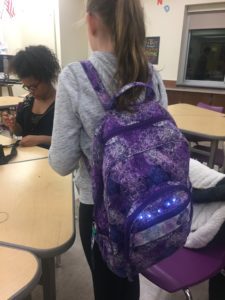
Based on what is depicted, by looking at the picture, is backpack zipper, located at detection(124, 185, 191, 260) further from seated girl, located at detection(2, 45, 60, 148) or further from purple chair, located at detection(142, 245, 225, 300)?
seated girl, located at detection(2, 45, 60, 148)

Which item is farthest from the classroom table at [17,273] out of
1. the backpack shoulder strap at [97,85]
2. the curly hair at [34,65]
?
the curly hair at [34,65]

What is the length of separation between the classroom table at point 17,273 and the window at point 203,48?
436 centimetres

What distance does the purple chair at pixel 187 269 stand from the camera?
3.21 ft

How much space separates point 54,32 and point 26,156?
3.94 meters

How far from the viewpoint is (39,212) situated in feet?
2.83

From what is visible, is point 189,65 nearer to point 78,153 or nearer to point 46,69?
point 46,69

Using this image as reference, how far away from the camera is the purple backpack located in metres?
0.60

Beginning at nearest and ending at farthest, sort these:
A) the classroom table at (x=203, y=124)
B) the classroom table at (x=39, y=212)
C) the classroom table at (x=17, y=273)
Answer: the classroom table at (x=17, y=273) < the classroom table at (x=39, y=212) < the classroom table at (x=203, y=124)

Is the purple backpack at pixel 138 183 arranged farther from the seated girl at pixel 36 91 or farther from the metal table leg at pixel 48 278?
the seated girl at pixel 36 91

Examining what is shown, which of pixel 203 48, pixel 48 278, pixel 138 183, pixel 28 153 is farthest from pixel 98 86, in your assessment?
pixel 203 48

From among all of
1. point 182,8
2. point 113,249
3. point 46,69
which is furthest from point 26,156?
point 182,8

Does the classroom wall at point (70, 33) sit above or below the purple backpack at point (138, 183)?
above

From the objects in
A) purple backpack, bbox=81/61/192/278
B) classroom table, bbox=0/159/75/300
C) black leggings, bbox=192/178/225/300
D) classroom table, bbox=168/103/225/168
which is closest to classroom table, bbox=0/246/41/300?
classroom table, bbox=0/159/75/300

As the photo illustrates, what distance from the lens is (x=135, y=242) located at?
626mm
